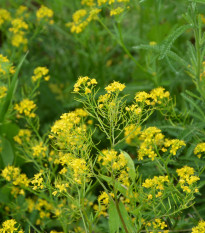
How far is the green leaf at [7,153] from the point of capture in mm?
2391

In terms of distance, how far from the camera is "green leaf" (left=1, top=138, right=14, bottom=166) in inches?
94.1

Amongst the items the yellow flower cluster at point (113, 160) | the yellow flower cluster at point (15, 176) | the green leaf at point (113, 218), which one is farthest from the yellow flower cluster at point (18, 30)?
the green leaf at point (113, 218)

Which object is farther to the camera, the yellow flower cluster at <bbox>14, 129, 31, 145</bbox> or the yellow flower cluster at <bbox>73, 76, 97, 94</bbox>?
the yellow flower cluster at <bbox>14, 129, 31, 145</bbox>

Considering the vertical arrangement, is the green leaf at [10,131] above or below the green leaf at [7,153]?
above

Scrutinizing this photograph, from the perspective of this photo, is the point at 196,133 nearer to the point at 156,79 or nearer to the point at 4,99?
the point at 156,79

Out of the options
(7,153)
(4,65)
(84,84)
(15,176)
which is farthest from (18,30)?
(84,84)

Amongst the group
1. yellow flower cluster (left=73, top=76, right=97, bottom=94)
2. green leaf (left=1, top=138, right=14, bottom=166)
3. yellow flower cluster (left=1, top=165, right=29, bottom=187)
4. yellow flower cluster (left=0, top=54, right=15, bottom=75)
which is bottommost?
yellow flower cluster (left=1, top=165, right=29, bottom=187)

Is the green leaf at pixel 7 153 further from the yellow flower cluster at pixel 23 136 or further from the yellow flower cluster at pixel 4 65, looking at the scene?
the yellow flower cluster at pixel 4 65

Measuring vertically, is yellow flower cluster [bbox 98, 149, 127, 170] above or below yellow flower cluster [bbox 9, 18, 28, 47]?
below

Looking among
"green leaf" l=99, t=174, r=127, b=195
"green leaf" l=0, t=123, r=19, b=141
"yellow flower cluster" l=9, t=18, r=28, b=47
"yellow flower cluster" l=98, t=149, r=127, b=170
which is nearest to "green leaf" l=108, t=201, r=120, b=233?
"green leaf" l=99, t=174, r=127, b=195

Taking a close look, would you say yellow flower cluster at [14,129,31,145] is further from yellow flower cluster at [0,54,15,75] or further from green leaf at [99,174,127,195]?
green leaf at [99,174,127,195]

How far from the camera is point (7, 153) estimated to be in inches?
95.2

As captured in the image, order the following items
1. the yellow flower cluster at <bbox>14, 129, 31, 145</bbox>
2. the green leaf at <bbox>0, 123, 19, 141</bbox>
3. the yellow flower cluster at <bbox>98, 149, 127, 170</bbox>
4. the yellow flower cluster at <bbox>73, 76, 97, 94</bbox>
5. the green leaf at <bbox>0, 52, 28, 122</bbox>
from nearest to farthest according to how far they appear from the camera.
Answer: the yellow flower cluster at <bbox>98, 149, 127, 170</bbox> < the yellow flower cluster at <bbox>73, 76, 97, 94</bbox> < the green leaf at <bbox>0, 52, 28, 122</bbox> < the yellow flower cluster at <bbox>14, 129, 31, 145</bbox> < the green leaf at <bbox>0, 123, 19, 141</bbox>

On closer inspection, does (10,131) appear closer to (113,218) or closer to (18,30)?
(18,30)
